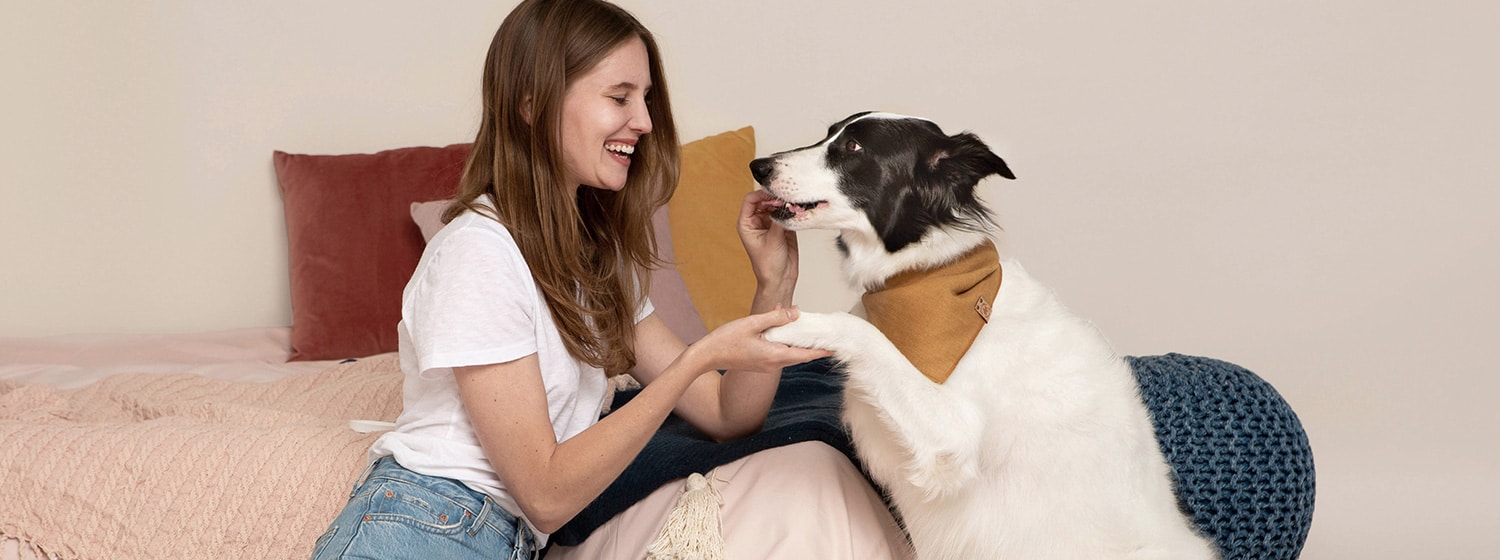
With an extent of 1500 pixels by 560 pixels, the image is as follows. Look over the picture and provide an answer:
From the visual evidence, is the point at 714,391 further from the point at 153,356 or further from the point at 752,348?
the point at 153,356

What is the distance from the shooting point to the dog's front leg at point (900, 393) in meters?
1.54

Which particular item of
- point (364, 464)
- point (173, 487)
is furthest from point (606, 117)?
point (173, 487)

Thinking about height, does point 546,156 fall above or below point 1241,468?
above

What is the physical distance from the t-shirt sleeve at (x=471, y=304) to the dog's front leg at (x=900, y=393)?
374mm

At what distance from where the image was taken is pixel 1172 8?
3.54 metres

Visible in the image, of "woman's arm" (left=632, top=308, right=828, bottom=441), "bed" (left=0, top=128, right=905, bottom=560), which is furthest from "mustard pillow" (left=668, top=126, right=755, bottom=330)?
"woman's arm" (left=632, top=308, right=828, bottom=441)

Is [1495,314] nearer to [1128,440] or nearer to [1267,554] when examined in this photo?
[1267,554]

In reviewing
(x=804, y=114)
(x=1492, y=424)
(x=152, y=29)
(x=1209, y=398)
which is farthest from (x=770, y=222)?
(x=1492, y=424)

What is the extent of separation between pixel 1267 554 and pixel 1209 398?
0.29 metres

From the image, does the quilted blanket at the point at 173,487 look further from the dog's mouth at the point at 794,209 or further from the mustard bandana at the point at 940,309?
the mustard bandana at the point at 940,309

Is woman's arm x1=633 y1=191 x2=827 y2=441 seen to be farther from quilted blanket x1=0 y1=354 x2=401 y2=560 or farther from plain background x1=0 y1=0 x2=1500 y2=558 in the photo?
plain background x1=0 y1=0 x2=1500 y2=558

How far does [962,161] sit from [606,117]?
22.2 inches

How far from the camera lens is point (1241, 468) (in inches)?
76.1

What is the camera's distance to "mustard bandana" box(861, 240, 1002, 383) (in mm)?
1608
